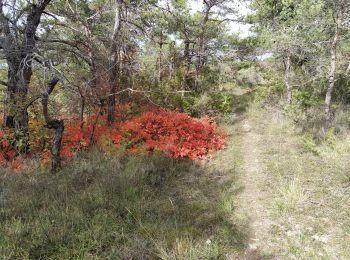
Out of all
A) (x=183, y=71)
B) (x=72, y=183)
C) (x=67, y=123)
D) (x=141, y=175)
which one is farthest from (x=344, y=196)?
(x=183, y=71)

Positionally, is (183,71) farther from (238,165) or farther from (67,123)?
(238,165)

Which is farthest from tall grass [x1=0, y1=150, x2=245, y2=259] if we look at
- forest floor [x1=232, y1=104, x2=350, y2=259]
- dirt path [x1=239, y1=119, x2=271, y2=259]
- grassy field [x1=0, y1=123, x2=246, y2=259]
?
forest floor [x1=232, y1=104, x2=350, y2=259]

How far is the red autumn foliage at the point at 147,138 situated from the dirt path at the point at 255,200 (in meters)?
1.30

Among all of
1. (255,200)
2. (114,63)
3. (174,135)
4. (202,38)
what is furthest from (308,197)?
(202,38)

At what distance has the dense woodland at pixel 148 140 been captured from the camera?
153 inches

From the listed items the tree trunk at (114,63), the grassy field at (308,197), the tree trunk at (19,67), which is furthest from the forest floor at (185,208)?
the tree trunk at (114,63)

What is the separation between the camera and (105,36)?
10.1 metres

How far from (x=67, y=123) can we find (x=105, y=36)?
3376 millimetres

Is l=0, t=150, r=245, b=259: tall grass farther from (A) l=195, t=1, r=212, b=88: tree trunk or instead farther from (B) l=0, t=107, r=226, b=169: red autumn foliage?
(A) l=195, t=1, r=212, b=88: tree trunk

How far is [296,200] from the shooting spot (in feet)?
15.5

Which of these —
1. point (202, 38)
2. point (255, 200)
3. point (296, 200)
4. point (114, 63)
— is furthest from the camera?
point (202, 38)

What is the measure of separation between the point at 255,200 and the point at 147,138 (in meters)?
3.91

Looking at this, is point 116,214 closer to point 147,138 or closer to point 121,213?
point 121,213

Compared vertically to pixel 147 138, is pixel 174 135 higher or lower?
higher
